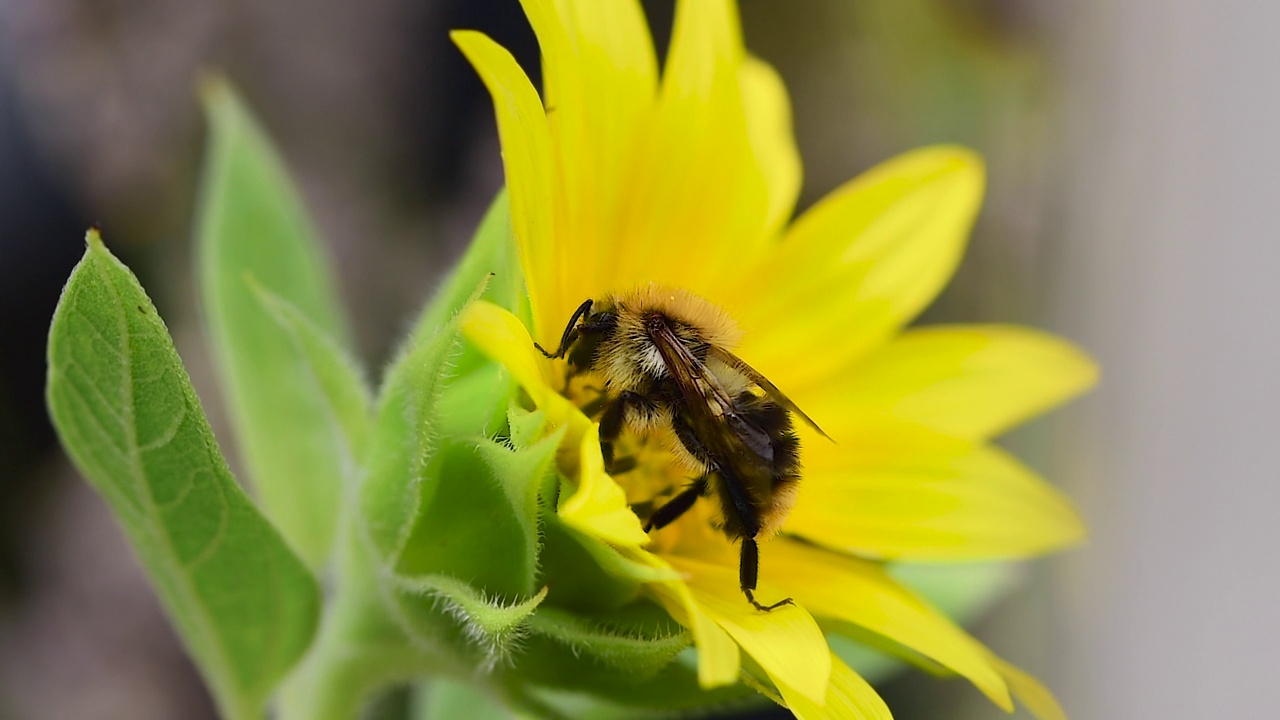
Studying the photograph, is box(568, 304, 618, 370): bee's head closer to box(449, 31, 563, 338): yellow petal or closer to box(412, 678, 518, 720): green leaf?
box(449, 31, 563, 338): yellow petal

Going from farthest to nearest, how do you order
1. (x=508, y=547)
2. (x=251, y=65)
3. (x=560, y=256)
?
(x=251, y=65), (x=560, y=256), (x=508, y=547)

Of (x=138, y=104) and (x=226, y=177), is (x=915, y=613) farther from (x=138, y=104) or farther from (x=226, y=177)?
(x=138, y=104)

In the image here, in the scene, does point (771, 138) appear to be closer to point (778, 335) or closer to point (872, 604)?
point (778, 335)

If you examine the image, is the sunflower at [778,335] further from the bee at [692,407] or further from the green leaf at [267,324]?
the green leaf at [267,324]

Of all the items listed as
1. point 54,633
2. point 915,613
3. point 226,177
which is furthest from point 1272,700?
point 54,633

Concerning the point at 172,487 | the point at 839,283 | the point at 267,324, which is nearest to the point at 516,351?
the point at 172,487

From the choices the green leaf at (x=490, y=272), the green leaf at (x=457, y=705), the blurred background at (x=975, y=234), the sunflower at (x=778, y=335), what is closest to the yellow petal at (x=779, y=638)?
the sunflower at (x=778, y=335)

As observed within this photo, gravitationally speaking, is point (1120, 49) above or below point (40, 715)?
above
